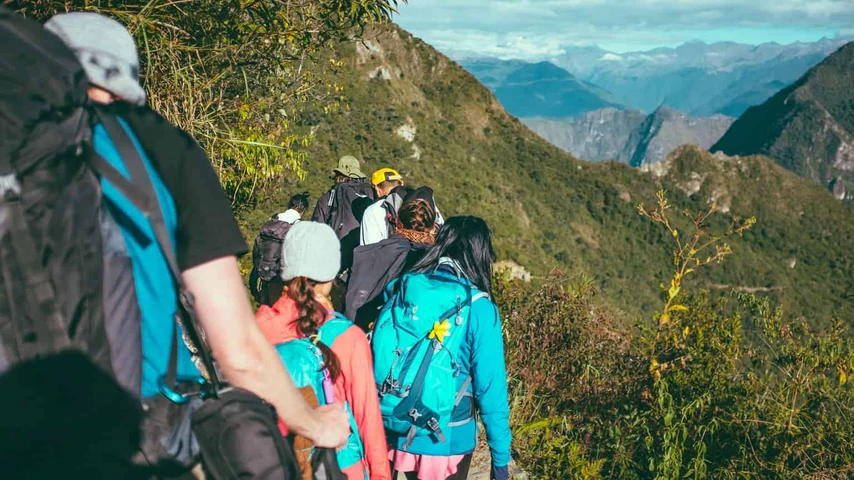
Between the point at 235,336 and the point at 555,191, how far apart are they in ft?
251

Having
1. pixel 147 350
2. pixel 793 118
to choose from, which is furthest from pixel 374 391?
pixel 793 118

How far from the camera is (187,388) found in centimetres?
126

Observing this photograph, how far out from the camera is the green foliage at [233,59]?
11.0ft

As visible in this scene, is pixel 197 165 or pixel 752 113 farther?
pixel 752 113

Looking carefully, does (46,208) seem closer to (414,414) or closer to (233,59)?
(414,414)

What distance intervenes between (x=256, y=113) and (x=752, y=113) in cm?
19853

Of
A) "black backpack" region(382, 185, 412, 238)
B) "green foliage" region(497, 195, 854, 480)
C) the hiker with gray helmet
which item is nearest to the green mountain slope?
"green foliage" region(497, 195, 854, 480)

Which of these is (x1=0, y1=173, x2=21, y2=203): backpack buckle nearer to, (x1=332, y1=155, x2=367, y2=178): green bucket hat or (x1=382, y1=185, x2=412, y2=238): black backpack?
(x1=382, y1=185, x2=412, y2=238): black backpack

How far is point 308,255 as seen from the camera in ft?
7.11

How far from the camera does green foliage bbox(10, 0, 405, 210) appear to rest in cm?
336

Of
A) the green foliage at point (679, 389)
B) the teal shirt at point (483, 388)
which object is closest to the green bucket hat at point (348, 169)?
the green foliage at point (679, 389)

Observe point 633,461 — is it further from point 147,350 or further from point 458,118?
point 458,118

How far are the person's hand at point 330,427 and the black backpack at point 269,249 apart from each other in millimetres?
2338

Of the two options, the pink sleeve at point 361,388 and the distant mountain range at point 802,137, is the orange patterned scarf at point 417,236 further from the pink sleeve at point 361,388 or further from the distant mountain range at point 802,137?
the distant mountain range at point 802,137
